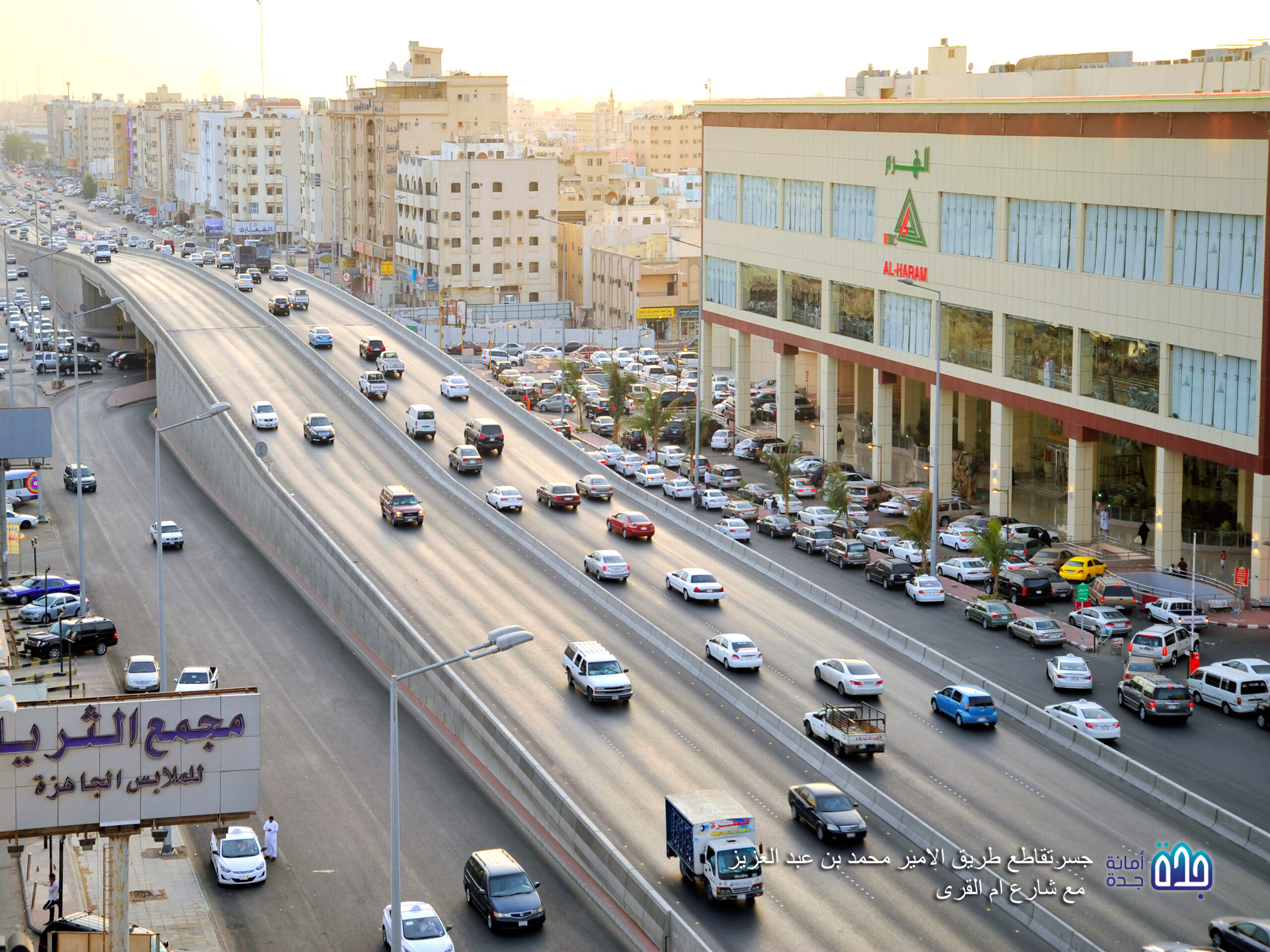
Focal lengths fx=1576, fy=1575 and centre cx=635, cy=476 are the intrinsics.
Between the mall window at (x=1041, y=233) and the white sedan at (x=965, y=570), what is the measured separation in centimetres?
1523

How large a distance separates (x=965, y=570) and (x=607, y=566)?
52.8 ft

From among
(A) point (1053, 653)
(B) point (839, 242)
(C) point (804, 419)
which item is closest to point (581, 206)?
(C) point (804, 419)

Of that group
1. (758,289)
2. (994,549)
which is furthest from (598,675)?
(758,289)

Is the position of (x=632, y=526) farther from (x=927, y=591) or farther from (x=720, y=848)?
(x=720, y=848)

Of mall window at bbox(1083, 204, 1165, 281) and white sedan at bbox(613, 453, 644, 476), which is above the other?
mall window at bbox(1083, 204, 1165, 281)

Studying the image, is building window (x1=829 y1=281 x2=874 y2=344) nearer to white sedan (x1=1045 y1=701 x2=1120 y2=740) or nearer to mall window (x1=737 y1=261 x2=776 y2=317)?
mall window (x1=737 y1=261 x2=776 y2=317)

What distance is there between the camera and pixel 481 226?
521ft

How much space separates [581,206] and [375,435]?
99.6 meters

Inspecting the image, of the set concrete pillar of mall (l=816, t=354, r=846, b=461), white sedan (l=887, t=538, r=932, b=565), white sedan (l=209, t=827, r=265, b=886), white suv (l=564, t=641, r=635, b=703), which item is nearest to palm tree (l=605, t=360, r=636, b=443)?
concrete pillar of mall (l=816, t=354, r=846, b=461)

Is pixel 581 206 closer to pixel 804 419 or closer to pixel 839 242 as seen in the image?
pixel 804 419

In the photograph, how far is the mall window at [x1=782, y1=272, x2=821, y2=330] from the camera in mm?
94875

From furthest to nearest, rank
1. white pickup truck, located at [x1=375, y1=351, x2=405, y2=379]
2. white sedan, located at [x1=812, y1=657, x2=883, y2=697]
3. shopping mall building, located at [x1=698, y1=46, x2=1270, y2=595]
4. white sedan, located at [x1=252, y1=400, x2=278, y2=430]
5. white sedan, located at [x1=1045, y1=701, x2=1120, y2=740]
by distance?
white pickup truck, located at [x1=375, y1=351, x2=405, y2=379]
white sedan, located at [x1=252, y1=400, x2=278, y2=430]
shopping mall building, located at [x1=698, y1=46, x2=1270, y2=595]
white sedan, located at [x1=812, y1=657, x2=883, y2=697]
white sedan, located at [x1=1045, y1=701, x2=1120, y2=740]

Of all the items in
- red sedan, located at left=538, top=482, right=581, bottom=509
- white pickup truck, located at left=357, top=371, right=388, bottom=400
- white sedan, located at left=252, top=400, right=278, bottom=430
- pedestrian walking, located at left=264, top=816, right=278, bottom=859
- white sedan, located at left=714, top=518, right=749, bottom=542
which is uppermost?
white pickup truck, located at left=357, top=371, right=388, bottom=400

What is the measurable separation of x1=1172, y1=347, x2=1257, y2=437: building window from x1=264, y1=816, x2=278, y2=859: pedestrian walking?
41381mm
